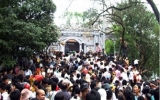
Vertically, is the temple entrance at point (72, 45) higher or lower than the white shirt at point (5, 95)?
higher

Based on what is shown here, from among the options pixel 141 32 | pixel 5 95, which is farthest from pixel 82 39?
pixel 5 95

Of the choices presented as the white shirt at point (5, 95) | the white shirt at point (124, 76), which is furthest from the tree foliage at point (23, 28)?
the white shirt at point (5, 95)

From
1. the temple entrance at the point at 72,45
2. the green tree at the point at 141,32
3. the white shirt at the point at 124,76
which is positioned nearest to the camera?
the white shirt at the point at 124,76

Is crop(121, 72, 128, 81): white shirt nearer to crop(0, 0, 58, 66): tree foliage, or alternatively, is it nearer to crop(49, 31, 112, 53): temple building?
crop(0, 0, 58, 66): tree foliage

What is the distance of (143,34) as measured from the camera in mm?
22203

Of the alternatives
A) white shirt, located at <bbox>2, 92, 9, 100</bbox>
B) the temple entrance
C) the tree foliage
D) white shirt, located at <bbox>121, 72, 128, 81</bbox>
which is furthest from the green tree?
white shirt, located at <bbox>2, 92, 9, 100</bbox>

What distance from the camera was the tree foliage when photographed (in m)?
12.2

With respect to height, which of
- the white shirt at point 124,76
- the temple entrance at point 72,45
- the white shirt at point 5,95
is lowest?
the white shirt at point 124,76

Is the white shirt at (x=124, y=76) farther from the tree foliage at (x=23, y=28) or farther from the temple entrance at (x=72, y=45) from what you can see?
the temple entrance at (x=72, y=45)

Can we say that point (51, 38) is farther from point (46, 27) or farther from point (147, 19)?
point (147, 19)

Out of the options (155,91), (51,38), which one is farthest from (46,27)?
(155,91)

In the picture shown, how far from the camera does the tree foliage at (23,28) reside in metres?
12.2

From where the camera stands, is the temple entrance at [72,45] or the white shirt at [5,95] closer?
the white shirt at [5,95]

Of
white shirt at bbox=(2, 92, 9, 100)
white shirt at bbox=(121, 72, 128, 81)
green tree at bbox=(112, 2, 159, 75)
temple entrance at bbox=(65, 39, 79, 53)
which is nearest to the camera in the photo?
white shirt at bbox=(2, 92, 9, 100)
